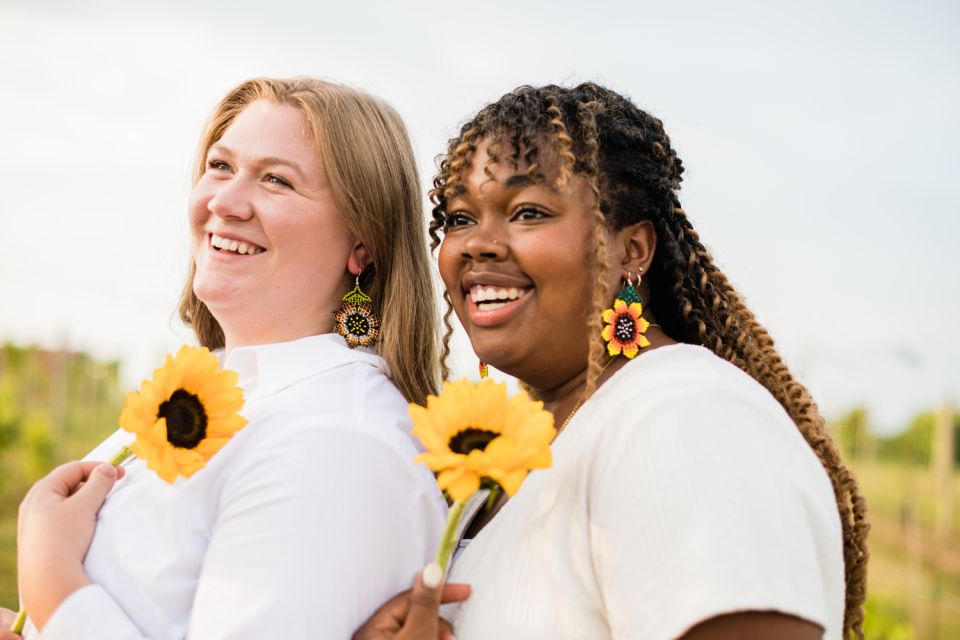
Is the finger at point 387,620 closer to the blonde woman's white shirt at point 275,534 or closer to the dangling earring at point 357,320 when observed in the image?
the blonde woman's white shirt at point 275,534

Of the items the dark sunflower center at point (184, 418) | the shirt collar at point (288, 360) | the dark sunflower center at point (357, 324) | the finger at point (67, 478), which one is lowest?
the finger at point (67, 478)

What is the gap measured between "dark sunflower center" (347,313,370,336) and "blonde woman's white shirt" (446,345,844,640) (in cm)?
96

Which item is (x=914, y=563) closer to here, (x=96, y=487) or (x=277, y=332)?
(x=277, y=332)

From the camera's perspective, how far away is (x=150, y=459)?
2500mm

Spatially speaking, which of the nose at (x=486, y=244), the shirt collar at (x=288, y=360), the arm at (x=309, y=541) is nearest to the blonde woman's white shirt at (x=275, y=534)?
the arm at (x=309, y=541)

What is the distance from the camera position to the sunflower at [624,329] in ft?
8.52

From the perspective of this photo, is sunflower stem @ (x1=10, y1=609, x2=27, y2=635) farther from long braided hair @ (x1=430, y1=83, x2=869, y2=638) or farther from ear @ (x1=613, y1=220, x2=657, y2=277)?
ear @ (x1=613, y1=220, x2=657, y2=277)

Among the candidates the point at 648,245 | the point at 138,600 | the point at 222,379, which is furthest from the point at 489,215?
the point at 138,600

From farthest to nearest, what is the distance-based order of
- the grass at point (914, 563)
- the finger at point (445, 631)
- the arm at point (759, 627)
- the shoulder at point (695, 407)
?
1. the grass at point (914, 563)
2. the finger at point (445, 631)
3. the shoulder at point (695, 407)
4. the arm at point (759, 627)

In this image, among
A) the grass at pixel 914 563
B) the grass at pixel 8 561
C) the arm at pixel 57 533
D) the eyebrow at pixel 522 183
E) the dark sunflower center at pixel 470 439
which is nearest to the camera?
the dark sunflower center at pixel 470 439

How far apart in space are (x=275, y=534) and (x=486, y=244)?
38.3 inches

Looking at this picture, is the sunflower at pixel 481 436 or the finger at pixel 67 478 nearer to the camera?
the sunflower at pixel 481 436

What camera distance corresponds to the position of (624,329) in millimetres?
2609

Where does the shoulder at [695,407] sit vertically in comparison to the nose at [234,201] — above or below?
below
